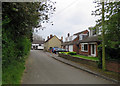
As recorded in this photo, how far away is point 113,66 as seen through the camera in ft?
29.3

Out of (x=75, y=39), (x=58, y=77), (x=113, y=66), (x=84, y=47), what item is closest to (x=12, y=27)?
(x=58, y=77)

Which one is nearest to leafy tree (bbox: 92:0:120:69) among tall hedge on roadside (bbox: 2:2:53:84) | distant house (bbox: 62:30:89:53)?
tall hedge on roadside (bbox: 2:2:53:84)

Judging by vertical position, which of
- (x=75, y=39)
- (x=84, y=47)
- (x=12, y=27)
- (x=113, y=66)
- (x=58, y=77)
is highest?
(x=75, y=39)

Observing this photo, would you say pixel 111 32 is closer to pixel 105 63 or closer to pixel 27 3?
pixel 105 63

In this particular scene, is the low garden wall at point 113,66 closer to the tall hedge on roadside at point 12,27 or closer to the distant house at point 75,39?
the tall hedge on roadside at point 12,27

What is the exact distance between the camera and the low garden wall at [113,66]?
28.1 feet

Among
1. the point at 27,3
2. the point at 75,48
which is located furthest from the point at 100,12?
the point at 75,48

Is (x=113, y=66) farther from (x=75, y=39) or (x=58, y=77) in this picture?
(x=75, y=39)

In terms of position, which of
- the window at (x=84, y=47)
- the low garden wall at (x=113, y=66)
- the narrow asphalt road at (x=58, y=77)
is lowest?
the narrow asphalt road at (x=58, y=77)

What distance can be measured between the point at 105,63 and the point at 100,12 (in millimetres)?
4101

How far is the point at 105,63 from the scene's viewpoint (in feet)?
32.1

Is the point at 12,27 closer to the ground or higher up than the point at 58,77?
higher up

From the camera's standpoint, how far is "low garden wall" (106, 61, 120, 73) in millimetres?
8570

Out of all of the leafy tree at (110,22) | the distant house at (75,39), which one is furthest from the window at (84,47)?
the leafy tree at (110,22)
